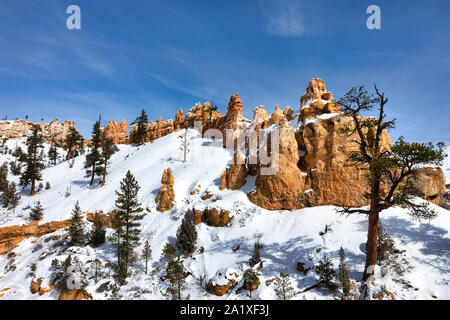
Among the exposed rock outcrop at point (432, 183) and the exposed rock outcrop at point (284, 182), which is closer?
the exposed rock outcrop at point (432, 183)

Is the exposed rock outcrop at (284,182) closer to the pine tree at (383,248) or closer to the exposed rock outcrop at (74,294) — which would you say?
the pine tree at (383,248)

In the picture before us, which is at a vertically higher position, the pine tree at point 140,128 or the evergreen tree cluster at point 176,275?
the pine tree at point 140,128

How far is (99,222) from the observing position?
2238cm

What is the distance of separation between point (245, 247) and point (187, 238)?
204 inches

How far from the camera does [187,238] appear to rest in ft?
56.5

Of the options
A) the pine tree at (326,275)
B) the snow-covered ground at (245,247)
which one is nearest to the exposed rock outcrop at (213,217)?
the snow-covered ground at (245,247)

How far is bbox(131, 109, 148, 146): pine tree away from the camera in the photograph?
6356cm

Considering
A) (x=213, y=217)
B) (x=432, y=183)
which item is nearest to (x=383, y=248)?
(x=432, y=183)

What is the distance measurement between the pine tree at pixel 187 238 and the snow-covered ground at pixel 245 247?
31.3 inches

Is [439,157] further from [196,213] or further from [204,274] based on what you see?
[196,213]

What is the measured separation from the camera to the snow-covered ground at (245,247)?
10945 mm
